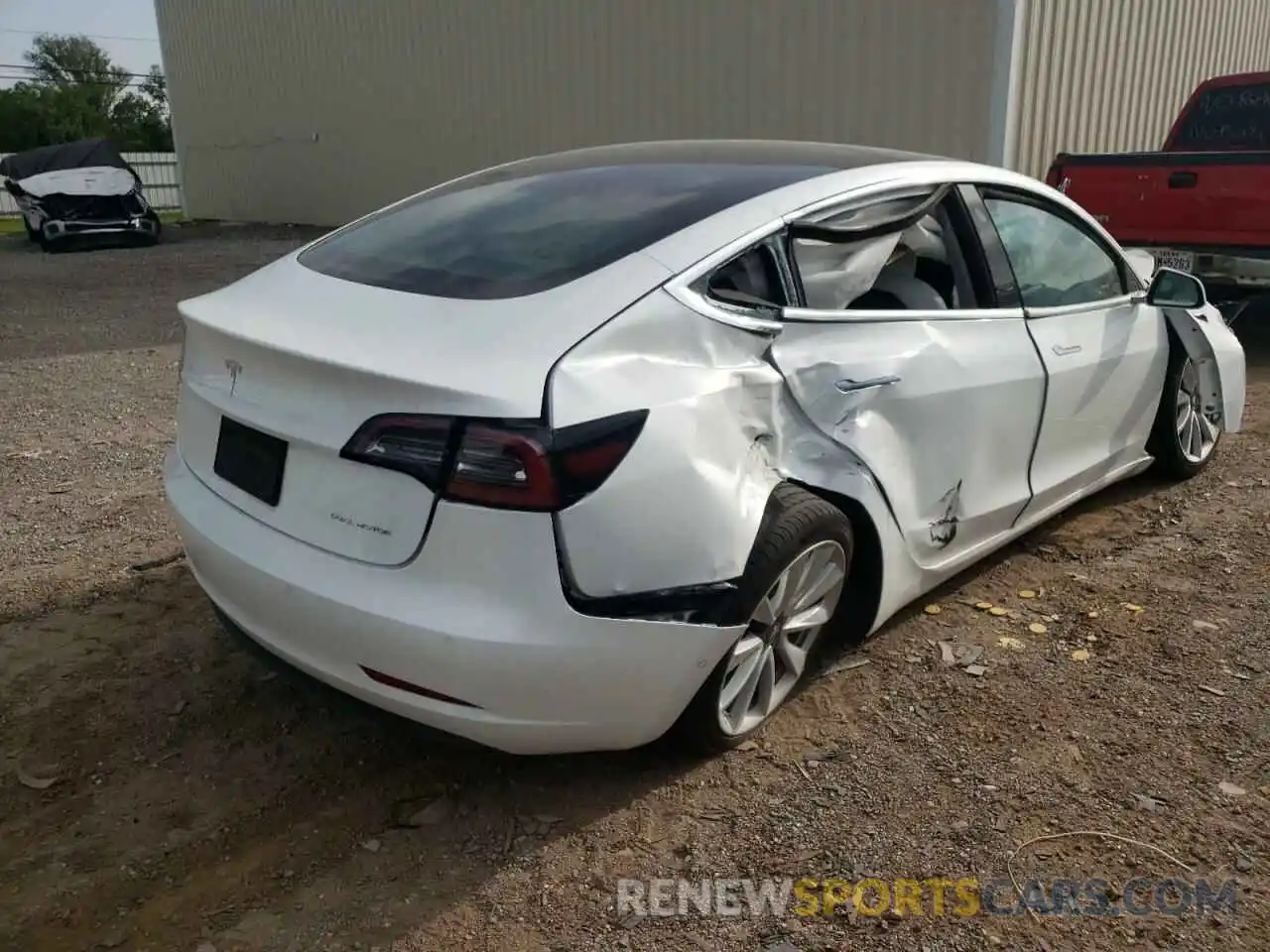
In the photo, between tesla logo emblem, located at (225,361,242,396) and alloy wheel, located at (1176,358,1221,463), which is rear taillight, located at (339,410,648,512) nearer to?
tesla logo emblem, located at (225,361,242,396)

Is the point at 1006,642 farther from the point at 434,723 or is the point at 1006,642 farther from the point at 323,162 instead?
the point at 323,162

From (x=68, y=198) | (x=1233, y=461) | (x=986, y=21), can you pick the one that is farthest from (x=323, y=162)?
(x=1233, y=461)

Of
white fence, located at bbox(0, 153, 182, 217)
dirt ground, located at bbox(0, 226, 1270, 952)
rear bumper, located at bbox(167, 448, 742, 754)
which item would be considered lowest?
white fence, located at bbox(0, 153, 182, 217)

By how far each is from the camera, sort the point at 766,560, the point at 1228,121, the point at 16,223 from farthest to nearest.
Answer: the point at 16,223 < the point at 1228,121 < the point at 766,560

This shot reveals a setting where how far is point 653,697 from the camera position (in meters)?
2.54

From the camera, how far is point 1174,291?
4359 mm

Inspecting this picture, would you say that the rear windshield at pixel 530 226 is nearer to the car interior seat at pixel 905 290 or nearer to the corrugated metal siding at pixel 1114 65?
the car interior seat at pixel 905 290

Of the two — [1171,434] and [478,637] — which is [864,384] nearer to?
[478,637]

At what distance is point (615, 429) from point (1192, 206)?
21.6 feet

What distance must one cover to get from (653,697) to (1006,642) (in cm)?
159

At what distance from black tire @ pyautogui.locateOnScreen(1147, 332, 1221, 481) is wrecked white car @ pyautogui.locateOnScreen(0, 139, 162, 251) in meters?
17.3

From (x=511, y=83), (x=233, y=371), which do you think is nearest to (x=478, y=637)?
(x=233, y=371)

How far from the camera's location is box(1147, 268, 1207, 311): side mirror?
14.2 ft

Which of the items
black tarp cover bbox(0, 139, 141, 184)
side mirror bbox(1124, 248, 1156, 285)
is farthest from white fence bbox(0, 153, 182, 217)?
side mirror bbox(1124, 248, 1156, 285)
